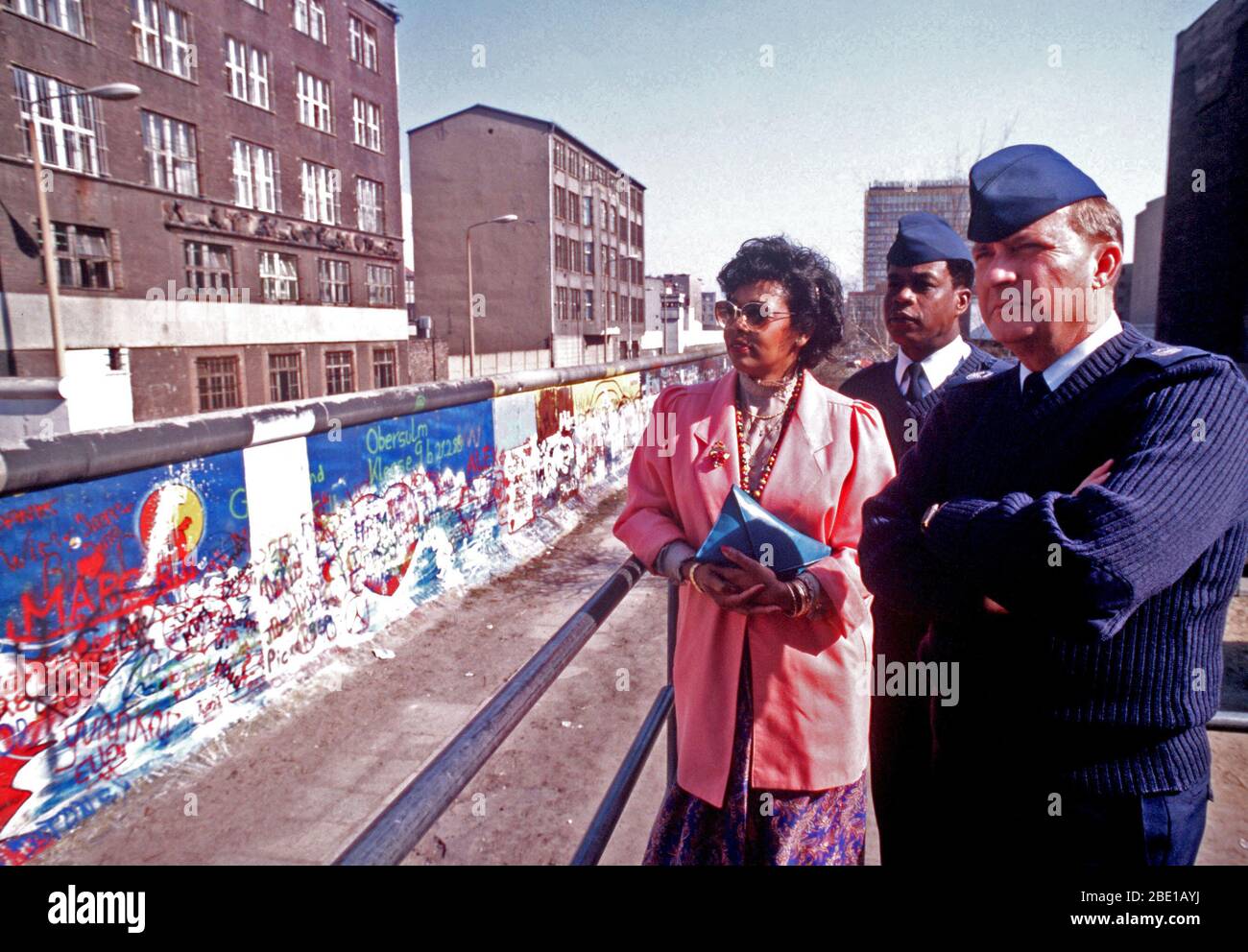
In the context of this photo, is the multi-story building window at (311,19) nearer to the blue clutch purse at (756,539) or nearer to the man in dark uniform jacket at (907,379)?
the man in dark uniform jacket at (907,379)

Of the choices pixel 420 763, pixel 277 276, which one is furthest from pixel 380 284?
pixel 420 763

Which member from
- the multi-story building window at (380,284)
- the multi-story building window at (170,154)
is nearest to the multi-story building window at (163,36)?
the multi-story building window at (170,154)

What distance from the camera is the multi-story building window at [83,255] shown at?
78.1 ft

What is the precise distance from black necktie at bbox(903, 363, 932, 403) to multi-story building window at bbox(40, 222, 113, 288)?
1092 inches

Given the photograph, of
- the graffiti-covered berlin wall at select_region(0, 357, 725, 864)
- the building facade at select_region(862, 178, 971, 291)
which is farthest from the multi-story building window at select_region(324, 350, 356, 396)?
the graffiti-covered berlin wall at select_region(0, 357, 725, 864)

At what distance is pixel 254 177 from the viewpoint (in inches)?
1226

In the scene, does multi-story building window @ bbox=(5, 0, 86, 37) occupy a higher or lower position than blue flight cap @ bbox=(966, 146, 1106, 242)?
higher

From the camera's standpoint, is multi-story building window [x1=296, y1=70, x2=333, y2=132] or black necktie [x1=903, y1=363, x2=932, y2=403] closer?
black necktie [x1=903, y1=363, x2=932, y2=403]

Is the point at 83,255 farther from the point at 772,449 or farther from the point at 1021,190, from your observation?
the point at 1021,190

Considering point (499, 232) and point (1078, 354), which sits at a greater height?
point (499, 232)

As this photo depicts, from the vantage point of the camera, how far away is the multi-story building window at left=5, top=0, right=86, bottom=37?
2241 cm

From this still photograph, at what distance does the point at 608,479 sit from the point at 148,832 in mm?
10764

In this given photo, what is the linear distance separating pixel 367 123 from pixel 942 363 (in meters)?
40.4

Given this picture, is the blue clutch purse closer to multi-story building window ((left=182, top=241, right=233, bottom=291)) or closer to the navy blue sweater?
the navy blue sweater
